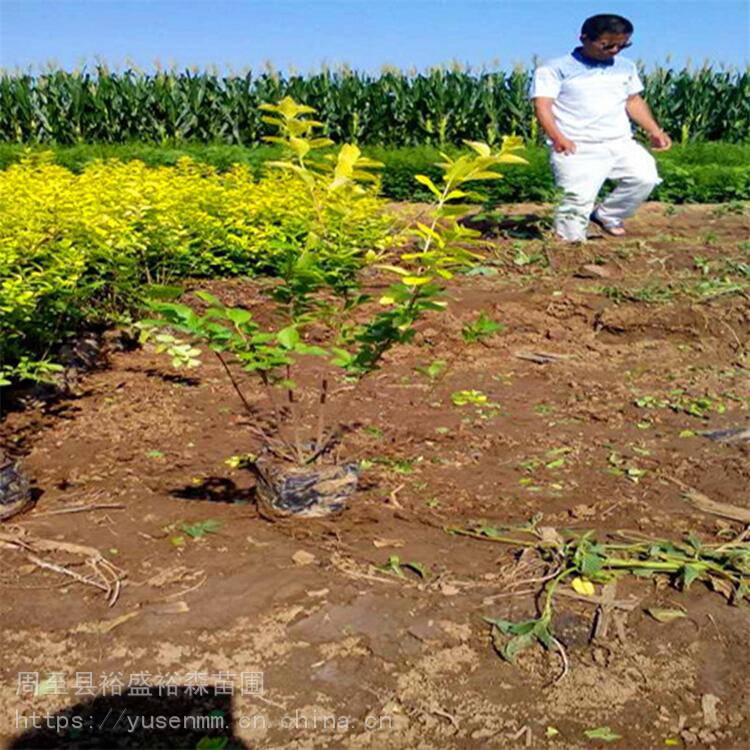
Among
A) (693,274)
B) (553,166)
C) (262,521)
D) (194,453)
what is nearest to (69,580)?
(262,521)

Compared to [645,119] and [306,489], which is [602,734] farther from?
[645,119]

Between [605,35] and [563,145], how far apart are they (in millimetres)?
902

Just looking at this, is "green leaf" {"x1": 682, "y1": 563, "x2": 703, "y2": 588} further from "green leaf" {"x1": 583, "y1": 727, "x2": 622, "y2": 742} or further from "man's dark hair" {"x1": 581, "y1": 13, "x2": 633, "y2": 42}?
"man's dark hair" {"x1": 581, "y1": 13, "x2": 633, "y2": 42}

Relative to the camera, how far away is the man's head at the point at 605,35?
729cm

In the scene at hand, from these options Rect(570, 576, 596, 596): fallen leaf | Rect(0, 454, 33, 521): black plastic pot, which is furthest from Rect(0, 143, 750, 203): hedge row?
Rect(570, 576, 596, 596): fallen leaf

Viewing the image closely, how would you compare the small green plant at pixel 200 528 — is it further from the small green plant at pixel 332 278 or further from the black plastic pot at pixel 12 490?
the black plastic pot at pixel 12 490

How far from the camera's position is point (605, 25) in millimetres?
7320

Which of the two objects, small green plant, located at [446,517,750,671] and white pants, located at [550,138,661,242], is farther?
white pants, located at [550,138,661,242]

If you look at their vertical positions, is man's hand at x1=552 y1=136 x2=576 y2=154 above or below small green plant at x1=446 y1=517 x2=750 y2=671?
above

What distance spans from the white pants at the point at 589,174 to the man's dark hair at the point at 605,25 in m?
0.91

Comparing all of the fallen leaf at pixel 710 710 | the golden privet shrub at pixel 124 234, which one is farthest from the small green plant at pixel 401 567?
the golden privet shrub at pixel 124 234

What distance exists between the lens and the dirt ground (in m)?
2.34

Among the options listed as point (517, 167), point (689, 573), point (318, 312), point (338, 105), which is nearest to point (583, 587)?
point (689, 573)

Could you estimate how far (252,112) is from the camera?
16734mm
